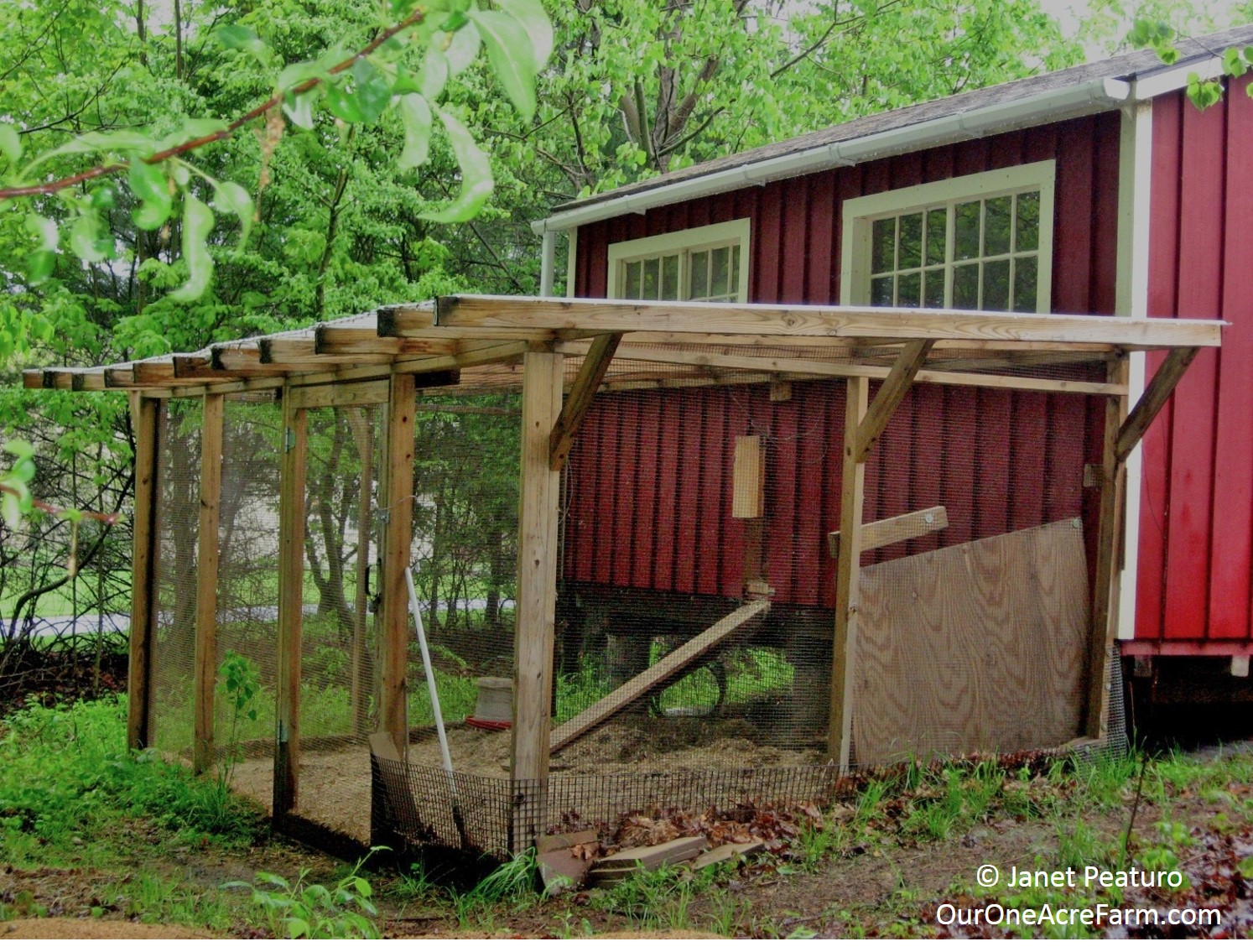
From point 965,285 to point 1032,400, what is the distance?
92 cm

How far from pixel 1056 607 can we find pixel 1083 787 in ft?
2.98

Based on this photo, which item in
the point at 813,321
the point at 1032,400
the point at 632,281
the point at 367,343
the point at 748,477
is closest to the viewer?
the point at 813,321

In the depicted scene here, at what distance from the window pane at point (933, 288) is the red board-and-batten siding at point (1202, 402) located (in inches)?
48.4

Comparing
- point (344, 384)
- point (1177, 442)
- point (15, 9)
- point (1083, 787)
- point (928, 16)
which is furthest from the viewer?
point (928, 16)

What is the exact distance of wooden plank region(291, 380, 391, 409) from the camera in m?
5.82

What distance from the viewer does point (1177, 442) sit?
654cm

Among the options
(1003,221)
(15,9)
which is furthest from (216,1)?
(1003,221)

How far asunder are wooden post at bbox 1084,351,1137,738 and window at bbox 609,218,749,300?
A: 315 centimetres

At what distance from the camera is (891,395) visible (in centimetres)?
541

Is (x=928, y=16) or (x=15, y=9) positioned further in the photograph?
(x=928, y=16)

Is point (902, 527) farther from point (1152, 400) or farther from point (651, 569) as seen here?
point (651, 569)

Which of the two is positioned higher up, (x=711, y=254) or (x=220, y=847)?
(x=711, y=254)

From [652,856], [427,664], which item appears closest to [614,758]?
[427,664]

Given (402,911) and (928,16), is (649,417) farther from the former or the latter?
(928,16)
